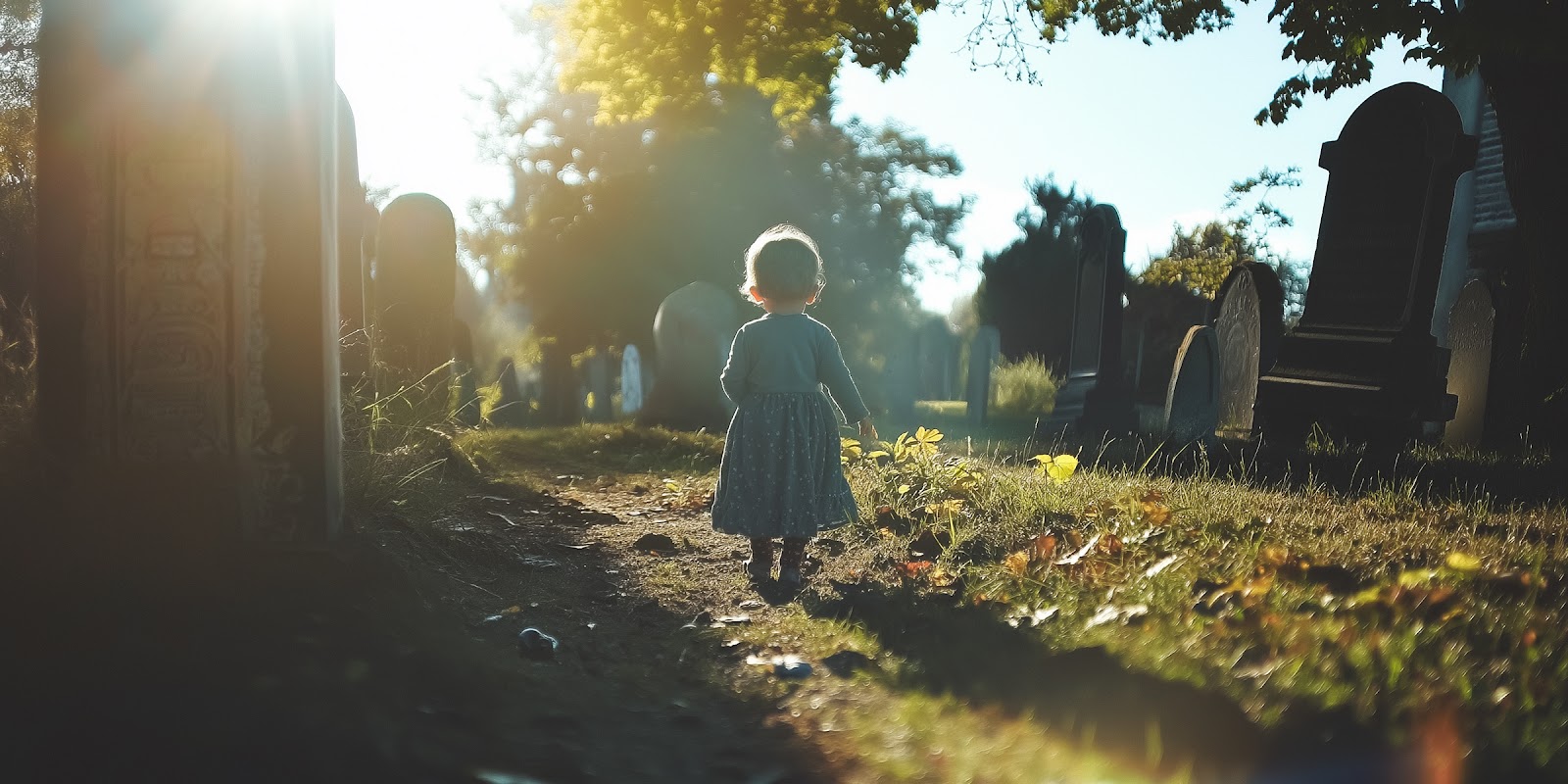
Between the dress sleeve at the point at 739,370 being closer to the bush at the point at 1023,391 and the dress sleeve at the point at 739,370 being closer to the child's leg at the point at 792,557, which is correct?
the child's leg at the point at 792,557

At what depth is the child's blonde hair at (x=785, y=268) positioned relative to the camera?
527 centimetres

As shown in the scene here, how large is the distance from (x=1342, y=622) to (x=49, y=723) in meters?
3.37

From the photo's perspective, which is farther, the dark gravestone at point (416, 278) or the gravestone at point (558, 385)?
the gravestone at point (558, 385)

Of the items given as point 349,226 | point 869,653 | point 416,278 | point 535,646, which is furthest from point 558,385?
point 869,653

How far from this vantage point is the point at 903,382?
79.3 feet

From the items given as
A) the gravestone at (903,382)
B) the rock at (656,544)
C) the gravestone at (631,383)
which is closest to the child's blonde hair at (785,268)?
the rock at (656,544)

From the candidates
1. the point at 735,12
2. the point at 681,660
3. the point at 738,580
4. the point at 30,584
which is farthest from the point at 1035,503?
the point at 735,12

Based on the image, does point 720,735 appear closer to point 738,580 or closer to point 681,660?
point 681,660

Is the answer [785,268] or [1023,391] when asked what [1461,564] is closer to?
[785,268]

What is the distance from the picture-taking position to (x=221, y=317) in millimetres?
3990

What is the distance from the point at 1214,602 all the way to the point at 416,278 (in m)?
8.20

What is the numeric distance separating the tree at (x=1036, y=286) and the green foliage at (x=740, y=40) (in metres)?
23.3

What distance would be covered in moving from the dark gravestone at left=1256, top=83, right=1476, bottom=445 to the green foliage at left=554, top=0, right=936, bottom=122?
4134 mm

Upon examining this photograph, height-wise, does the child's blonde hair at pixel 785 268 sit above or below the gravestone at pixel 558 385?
above
